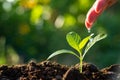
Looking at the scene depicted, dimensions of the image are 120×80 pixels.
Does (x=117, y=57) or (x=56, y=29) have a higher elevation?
(x=56, y=29)

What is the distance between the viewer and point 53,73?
142 centimetres

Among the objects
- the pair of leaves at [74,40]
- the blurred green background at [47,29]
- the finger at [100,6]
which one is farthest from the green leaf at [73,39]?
the blurred green background at [47,29]

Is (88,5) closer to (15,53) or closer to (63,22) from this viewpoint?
(63,22)

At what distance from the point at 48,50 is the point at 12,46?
0.50m

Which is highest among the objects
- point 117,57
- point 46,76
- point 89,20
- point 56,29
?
point 56,29

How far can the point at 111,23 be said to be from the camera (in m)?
4.68

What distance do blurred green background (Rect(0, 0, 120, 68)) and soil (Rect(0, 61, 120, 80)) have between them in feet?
8.74

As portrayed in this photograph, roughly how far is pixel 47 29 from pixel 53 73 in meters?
3.38

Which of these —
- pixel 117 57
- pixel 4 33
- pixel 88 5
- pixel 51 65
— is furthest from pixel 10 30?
pixel 51 65

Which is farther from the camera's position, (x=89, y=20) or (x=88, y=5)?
(x=88, y=5)

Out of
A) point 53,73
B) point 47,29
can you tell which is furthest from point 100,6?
point 47,29

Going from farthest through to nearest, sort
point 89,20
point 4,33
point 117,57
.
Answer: point 4,33
point 117,57
point 89,20

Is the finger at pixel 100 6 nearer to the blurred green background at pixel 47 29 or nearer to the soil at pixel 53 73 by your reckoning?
the soil at pixel 53 73

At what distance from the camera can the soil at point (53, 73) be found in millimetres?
Result: 1346
